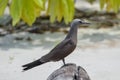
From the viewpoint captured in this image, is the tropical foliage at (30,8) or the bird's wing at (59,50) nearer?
the tropical foliage at (30,8)

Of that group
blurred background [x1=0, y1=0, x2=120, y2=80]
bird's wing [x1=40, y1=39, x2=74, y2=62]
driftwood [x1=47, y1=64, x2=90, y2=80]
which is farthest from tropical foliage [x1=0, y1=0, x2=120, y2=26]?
blurred background [x1=0, y1=0, x2=120, y2=80]

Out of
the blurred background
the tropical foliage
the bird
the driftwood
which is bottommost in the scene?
the blurred background

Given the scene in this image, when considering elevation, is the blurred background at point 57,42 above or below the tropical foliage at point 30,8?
below

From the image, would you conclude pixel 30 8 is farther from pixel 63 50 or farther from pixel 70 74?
pixel 63 50

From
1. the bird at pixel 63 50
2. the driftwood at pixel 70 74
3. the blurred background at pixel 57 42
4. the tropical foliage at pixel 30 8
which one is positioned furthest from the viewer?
the blurred background at pixel 57 42

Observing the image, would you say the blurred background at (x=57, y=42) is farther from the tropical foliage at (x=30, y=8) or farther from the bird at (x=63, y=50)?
the tropical foliage at (x=30, y=8)

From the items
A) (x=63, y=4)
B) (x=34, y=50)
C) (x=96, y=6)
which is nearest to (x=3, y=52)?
(x=34, y=50)

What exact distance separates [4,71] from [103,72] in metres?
1.01

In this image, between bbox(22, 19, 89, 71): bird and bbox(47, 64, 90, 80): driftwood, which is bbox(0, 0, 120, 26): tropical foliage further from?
bbox(22, 19, 89, 71): bird

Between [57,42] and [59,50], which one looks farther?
[57,42]

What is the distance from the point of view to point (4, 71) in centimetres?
505

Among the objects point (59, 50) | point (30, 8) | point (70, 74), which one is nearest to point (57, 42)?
point (59, 50)

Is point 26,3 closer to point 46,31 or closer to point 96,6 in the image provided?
point 46,31

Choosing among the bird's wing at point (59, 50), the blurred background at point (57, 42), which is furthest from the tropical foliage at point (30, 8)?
the blurred background at point (57, 42)
